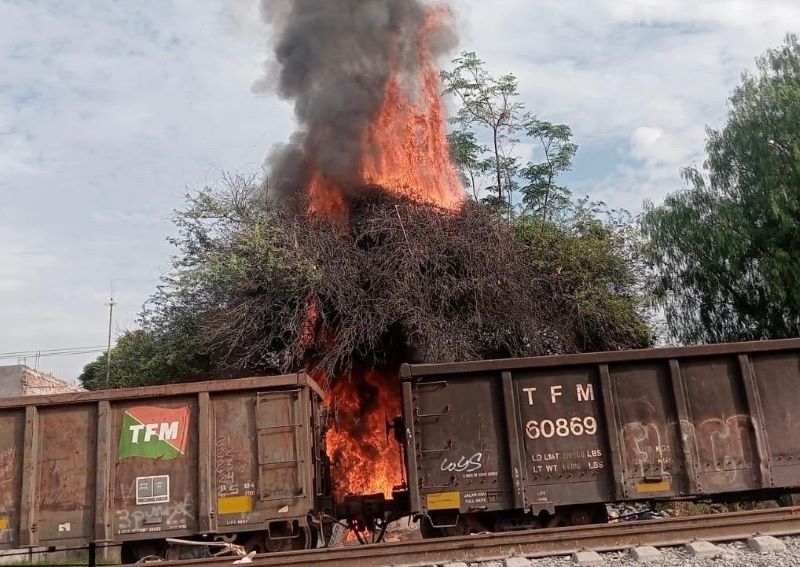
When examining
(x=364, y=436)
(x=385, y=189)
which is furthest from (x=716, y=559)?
(x=385, y=189)

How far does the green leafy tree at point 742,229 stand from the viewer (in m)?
19.1

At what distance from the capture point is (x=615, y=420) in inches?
329

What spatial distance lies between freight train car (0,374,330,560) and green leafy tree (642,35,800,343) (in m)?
15.8

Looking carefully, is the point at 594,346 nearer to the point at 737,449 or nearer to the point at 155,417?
the point at 737,449

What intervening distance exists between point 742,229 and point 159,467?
18.2 meters

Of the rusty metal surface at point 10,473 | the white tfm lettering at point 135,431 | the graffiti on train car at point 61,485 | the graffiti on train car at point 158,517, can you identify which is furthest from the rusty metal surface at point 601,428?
the rusty metal surface at point 10,473

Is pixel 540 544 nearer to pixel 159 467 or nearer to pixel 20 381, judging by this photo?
pixel 159 467

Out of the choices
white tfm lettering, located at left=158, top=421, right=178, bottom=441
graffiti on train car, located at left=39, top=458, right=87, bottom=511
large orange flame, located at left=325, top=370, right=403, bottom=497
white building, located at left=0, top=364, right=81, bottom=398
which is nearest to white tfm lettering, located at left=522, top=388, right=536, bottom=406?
large orange flame, located at left=325, top=370, right=403, bottom=497

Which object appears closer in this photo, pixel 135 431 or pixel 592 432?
pixel 135 431

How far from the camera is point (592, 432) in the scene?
8.40 m

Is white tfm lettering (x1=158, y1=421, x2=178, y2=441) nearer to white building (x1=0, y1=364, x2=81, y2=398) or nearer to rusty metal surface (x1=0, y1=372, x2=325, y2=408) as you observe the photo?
rusty metal surface (x1=0, y1=372, x2=325, y2=408)

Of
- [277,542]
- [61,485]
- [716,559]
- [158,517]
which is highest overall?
[61,485]

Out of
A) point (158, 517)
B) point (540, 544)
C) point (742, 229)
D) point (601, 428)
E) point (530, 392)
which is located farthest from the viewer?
point (742, 229)

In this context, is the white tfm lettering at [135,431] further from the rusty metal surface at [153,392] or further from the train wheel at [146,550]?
the train wheel at [146,550]
